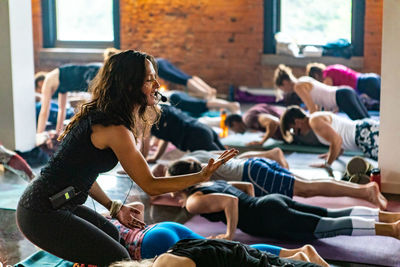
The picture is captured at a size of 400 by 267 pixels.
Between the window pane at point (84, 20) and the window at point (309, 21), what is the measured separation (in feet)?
8.10

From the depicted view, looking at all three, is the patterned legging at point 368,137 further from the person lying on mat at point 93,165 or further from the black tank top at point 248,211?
the person lying on mat at point 93,165

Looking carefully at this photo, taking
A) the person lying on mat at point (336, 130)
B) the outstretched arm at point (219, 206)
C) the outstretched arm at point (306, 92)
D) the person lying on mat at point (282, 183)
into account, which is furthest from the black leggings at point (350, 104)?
the outstretched arm at point (219, 206)

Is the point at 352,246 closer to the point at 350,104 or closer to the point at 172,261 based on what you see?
the point at 172,261

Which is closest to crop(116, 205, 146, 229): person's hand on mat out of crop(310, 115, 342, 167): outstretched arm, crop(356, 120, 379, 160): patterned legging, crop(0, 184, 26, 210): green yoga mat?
crop(0, 184, 26, 210): green yoga mat

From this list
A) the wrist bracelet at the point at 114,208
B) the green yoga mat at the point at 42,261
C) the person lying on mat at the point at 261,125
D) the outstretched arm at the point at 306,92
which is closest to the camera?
the wrist bracelet at the point at 114,208

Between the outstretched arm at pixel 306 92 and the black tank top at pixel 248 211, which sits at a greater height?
the outstretched arm at pixel 306 92

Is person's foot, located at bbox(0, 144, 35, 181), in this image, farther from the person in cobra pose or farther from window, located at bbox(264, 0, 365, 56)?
window, located at bbox(264, 0, 365, 56)

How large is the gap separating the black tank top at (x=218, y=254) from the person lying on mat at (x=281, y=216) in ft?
5.25

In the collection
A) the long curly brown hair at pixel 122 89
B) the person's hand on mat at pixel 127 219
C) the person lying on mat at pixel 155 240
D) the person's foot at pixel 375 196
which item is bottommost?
the person's foot at pixel 375 196

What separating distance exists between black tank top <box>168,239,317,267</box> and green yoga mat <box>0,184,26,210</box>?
9.32 feet

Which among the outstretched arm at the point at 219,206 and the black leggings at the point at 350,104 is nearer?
the outstretched arm at the point at 219,206

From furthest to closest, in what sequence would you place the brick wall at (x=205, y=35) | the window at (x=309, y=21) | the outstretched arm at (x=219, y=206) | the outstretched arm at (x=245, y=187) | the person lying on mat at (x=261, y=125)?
the brick wall at (x=205, y=35)
the window at (x=309, y=21)
the person lying on mat at (x=261, y=125)
the outstretched arm at (x=245, y=187)
the outstretched arm at (x=219, y=206)

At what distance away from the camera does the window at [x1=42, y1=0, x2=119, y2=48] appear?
10.8 metres

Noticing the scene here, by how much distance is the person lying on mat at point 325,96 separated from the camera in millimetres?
7027
